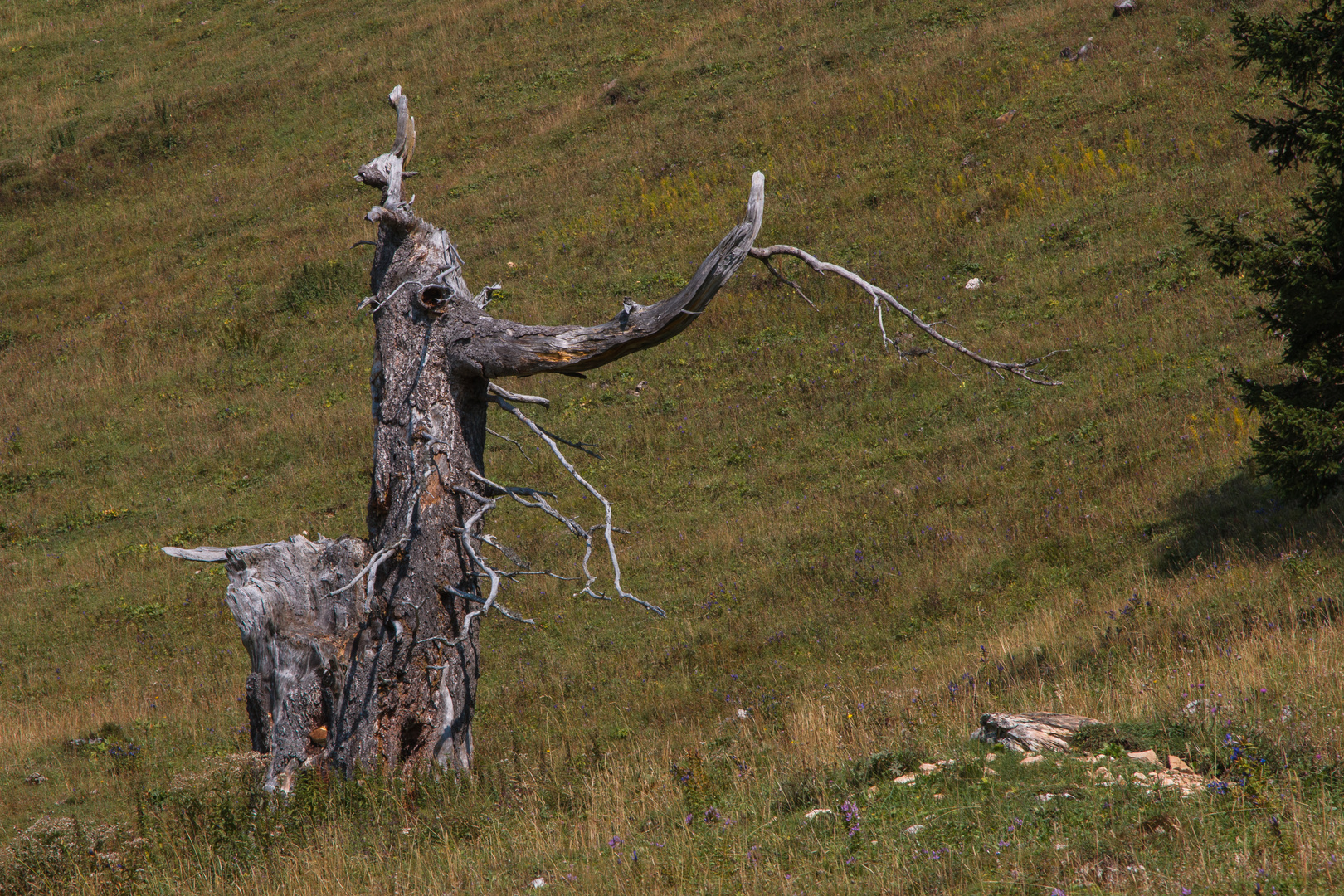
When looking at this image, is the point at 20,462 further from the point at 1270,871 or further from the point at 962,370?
the point at 1270,871

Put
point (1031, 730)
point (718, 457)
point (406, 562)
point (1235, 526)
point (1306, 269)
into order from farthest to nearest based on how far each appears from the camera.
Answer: point (718, 457), point (1235, 526), point (1306, 269), point (406, 562), point (1031, 730)

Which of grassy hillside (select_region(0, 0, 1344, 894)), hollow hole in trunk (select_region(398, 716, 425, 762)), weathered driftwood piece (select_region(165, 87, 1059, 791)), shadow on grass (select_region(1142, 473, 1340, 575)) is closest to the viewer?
grassy hillside (select_region(0, 0, 1344, 894))

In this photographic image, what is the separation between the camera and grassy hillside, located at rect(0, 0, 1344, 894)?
5.39 meters

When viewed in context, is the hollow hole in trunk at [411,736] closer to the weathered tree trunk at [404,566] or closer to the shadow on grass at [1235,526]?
the weathered tree trunk at [404,566]

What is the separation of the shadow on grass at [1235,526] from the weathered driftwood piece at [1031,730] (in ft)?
14.9

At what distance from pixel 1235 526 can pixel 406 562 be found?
817 centimetres

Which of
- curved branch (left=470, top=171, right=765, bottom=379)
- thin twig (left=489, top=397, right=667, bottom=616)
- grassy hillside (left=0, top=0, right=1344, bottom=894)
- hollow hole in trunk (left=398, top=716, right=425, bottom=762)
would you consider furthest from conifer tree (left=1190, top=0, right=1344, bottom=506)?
hollow hole in trunk (left=398, top=716, right=425, bottom=762)

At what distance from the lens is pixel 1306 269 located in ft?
30.1

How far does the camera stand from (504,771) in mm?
7121

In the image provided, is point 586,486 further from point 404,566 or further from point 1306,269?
point 1306,269

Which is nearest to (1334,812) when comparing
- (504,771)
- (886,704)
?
(886,704)

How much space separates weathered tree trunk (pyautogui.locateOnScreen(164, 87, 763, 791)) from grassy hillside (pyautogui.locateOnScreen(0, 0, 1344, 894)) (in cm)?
42

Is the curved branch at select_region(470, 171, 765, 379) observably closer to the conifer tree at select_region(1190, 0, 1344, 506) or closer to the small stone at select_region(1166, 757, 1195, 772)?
the small stone at select_region(1166, 757, 1195, 772)

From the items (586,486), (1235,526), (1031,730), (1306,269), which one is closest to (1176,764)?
(1031,730)
